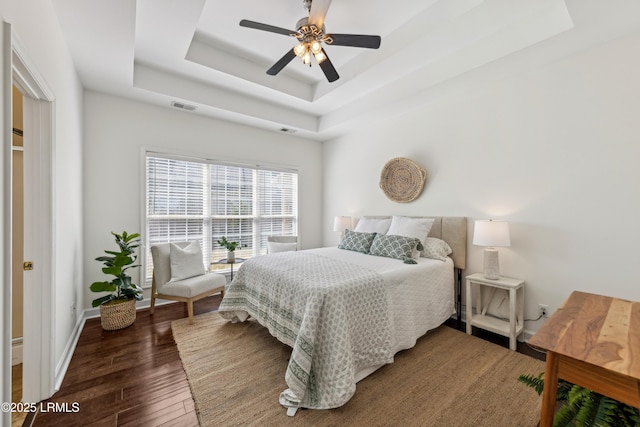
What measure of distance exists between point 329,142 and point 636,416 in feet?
15.6

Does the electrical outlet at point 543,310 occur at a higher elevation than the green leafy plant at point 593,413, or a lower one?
lower

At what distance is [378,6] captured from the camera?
2.31 m

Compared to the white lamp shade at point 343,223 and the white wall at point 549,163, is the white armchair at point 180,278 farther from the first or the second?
the white wall at point 549,163

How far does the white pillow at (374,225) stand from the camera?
3.60m

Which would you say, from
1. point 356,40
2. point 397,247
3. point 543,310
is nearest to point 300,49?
point 356,40

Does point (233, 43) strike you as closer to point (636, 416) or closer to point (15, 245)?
point (15, 245)

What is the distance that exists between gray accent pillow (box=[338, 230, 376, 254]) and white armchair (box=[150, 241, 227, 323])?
5.55 feet

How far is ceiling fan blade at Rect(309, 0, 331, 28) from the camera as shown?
1807 millimetres

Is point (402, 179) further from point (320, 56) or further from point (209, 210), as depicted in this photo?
point (209, 210)

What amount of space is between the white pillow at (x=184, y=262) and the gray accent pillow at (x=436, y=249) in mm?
2805

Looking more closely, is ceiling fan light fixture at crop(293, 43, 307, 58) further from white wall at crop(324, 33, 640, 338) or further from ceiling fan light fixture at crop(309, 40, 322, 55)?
white wall at crop(324, 33, 640, 338)

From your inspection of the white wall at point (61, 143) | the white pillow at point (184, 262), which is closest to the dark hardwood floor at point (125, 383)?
the white wall at point (61, 143)

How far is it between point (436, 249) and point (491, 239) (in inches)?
25.2

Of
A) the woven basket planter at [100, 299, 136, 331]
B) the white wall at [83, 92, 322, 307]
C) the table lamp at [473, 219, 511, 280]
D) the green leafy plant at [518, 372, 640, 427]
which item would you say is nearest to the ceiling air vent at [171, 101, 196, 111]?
the white wall at [83, 92, 322, 307]
